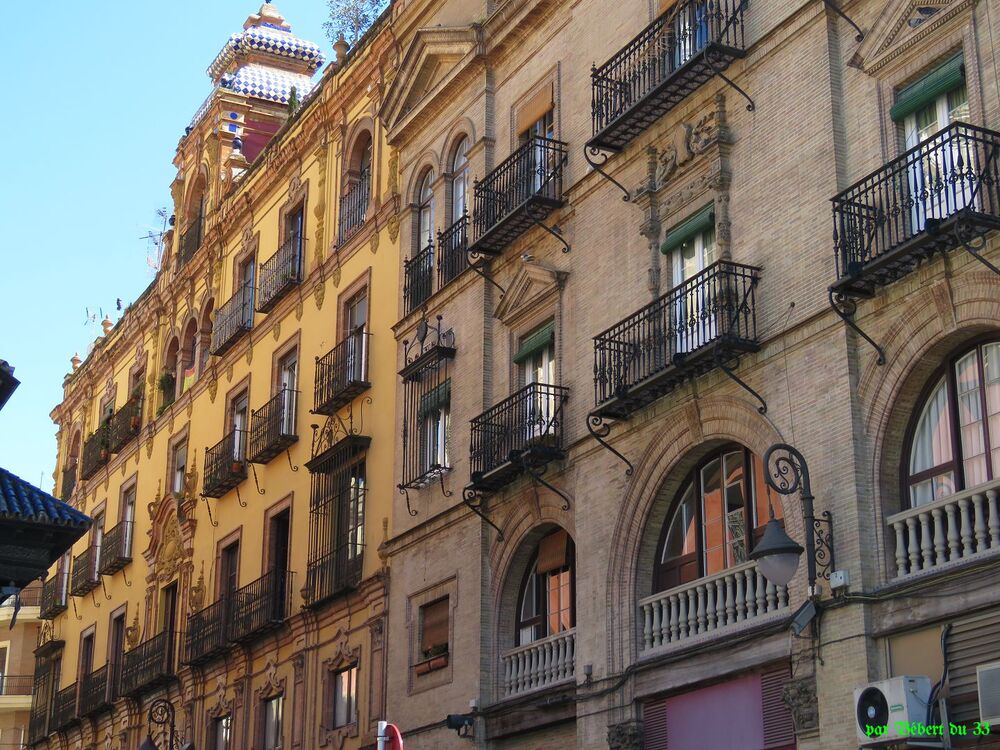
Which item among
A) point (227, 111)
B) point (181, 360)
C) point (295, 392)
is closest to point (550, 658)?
point (295, 392)

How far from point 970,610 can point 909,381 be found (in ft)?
8.71

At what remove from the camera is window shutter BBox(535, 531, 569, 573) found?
23.6m

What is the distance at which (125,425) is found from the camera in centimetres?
4516

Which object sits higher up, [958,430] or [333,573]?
[333,573]

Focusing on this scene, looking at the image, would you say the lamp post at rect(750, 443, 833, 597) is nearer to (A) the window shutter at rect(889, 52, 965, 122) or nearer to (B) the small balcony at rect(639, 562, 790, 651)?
(B) the small balcony at rect(639, 562, 790, 651)

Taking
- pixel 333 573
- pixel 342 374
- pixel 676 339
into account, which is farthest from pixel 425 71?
pixel 676 339

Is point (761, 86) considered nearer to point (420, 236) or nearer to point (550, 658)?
point (550, 658)

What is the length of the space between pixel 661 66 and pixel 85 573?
28.8 metres

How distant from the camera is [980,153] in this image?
16562 mm

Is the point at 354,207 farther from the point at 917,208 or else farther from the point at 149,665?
the point at 917,208

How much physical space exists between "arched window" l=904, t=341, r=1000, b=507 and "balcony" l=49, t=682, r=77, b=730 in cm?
3129

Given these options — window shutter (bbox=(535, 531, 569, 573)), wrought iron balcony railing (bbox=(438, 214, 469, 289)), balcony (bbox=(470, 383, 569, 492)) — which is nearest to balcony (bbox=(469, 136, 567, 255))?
wrought iron balcony railing (bbox=(438, 214, 469, 289))

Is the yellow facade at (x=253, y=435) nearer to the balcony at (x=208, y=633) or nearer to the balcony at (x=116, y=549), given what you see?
the balcony at (x=208, y=633)

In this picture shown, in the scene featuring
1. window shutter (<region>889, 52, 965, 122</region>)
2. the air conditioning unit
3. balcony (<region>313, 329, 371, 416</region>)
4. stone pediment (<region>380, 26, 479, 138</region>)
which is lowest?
the air conditioning unit
